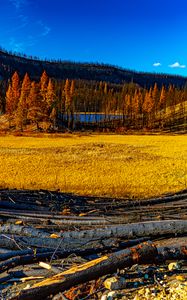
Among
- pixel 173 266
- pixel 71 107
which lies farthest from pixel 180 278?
pixel 71 107

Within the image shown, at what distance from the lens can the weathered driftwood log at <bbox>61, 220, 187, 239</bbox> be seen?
8570 mm

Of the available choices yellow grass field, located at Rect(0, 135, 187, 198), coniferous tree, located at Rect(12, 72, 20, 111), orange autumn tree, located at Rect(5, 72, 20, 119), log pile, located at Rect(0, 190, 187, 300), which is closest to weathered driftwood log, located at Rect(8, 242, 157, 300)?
log pile, located at Rect(0, 190, 187, 300)

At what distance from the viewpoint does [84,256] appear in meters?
7.61

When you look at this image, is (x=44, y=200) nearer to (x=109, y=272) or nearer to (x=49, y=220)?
(x=49, y=220)

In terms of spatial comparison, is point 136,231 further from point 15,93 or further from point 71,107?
point 71,107

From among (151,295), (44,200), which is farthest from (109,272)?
(44,200)

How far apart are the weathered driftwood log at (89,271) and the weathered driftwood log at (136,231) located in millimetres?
1418

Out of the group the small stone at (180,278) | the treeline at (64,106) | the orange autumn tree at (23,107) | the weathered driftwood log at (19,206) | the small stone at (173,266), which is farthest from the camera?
the treeline at (64,106)

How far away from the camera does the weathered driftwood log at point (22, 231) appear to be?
8745 millimetres

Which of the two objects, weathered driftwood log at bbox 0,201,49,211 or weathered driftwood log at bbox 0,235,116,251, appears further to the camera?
weathered driftwood log at bbox 0,201,49,211

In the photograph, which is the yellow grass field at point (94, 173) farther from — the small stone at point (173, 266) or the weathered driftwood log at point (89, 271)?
the weathered driftwood log at point (89, 271)

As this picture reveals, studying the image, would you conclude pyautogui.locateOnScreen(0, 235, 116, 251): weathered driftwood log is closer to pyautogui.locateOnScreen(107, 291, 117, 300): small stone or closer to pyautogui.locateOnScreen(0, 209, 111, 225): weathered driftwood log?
pyautogui.locateOnScreen(107, 291, 117, 300): small stone

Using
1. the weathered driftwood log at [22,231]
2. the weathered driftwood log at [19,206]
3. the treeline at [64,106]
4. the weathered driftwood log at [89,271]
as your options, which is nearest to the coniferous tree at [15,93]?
the treeline at [64,106]

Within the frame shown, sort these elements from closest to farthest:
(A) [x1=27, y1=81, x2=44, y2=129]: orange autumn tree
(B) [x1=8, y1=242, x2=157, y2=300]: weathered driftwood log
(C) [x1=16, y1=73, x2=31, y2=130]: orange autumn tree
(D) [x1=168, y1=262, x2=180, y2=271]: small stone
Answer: (B) [x1=8, y1=242, x2=157, y2=300]: weathered driftwood log, (D) [x1=168, y1=262, x2=180, y2=271]: small stone, (C) [x1=16, y1=73, x2=31, y2=130]: orange autumn tree, (A) [x1=27, y1=81, x2=44, y2=129]: orange autumn tree
